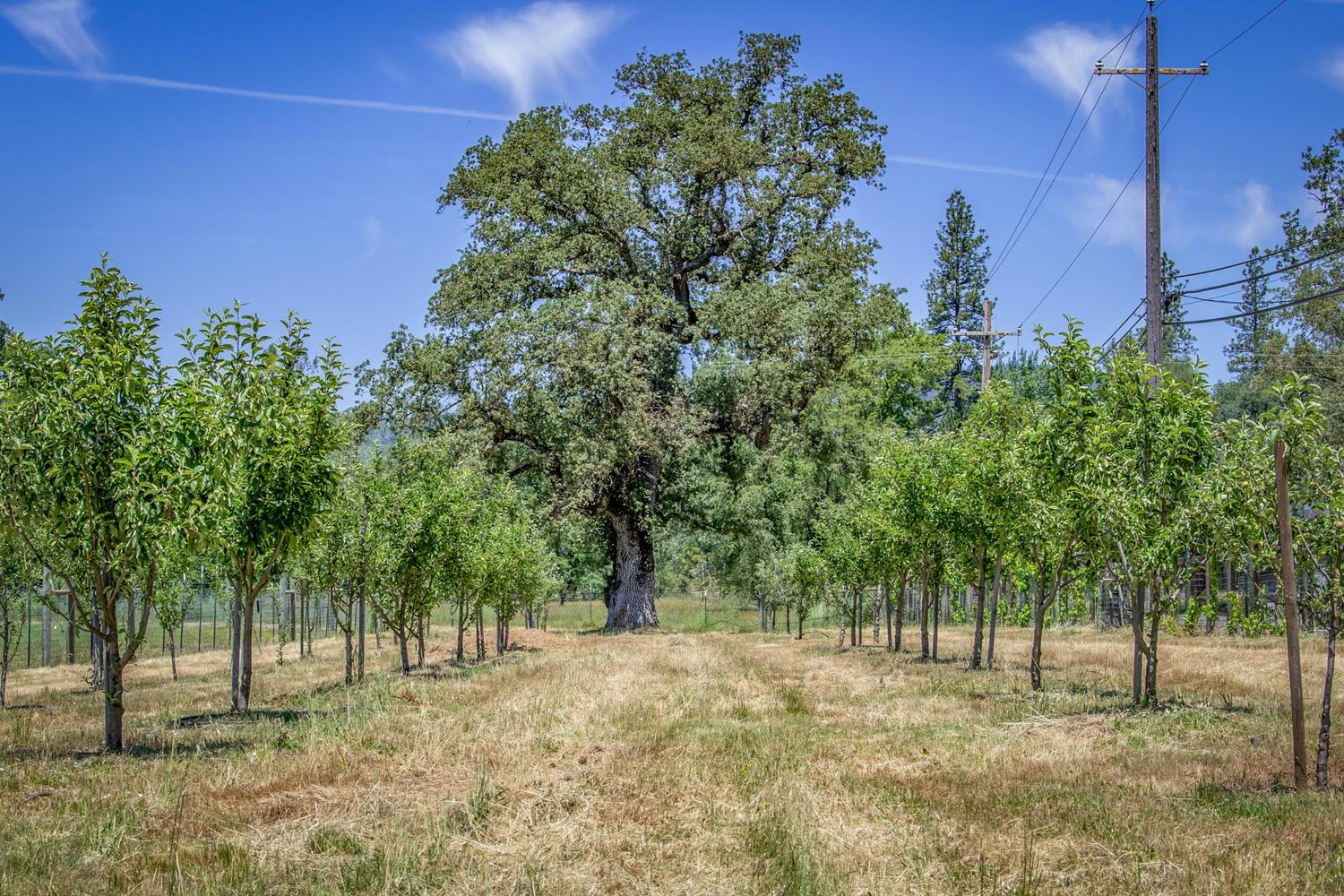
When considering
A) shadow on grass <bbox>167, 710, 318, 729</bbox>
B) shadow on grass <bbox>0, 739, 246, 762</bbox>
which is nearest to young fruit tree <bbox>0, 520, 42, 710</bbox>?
shadow on grass <bbox>167, 710, 318, 729</bbox>

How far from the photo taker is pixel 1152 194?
19656mm

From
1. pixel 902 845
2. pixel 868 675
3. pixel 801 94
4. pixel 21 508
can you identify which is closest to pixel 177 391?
pixel 21 508

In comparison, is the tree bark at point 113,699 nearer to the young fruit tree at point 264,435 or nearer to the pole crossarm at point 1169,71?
the young fruit tree at point 264,435

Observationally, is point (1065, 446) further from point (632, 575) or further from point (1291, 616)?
point (632, 575)

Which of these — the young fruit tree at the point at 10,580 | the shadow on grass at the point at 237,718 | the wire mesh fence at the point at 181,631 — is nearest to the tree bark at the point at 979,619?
the shadow on grass at the point at 237,718

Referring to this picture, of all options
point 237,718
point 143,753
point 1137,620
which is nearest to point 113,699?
point 143,753

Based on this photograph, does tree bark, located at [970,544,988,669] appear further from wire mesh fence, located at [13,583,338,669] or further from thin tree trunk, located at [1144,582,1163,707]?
wire mesh fence, located at [13,583,338,669]

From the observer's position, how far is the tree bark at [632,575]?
152ft

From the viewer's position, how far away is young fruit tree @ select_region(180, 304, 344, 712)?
44.0 feet

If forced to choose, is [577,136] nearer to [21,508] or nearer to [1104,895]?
[21,508]

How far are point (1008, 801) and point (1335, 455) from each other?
17.2ft

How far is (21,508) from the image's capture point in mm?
12727

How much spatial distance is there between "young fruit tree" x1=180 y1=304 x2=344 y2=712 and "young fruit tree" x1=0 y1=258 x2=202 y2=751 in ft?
1.67

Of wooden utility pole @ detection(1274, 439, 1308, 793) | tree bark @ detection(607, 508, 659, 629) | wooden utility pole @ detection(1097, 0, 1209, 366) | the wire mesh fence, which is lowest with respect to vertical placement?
the wire mesh fence
